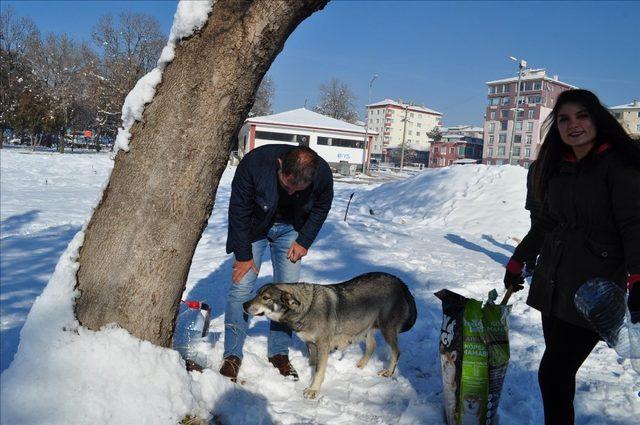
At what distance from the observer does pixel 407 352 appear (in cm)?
438

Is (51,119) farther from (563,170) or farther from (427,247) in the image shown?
(563,170)

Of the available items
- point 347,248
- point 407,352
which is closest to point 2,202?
point 347,248

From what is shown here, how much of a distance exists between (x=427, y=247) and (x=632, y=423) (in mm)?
6332

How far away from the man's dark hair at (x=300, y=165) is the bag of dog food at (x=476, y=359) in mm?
1330

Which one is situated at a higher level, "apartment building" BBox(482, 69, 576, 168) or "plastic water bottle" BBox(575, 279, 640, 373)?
"apartment building" BBox(482, 69, 576, 168)

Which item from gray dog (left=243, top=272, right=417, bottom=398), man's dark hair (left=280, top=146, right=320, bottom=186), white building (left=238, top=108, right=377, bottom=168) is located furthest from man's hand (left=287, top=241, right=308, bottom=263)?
white building (left=238, top=108, right=377, bottom=168)

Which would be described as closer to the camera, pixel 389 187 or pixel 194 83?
pixel 194 83

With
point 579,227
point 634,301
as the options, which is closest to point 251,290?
point 579,227

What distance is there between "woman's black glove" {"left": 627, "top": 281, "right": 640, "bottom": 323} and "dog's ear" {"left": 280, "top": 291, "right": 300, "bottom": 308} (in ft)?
7.22

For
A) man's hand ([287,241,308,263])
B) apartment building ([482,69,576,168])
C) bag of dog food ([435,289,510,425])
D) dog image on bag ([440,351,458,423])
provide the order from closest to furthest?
bag of dog food ([435,289,510,425]) → dog image on bag ([440,351,458,423]) → man's hand ([287,241,308,263]) → apartment building ([482,69,576,168])

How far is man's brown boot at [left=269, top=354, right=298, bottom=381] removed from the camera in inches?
148

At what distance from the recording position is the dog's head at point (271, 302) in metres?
3.57

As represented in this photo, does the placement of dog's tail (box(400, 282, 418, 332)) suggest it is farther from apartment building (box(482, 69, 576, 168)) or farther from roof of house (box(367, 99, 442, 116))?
roof of house (box(367, 99, 442, 116))

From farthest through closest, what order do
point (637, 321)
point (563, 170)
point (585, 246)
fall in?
1. point (563, 170)
2. point (585, 246)
3. point (637, 321)
